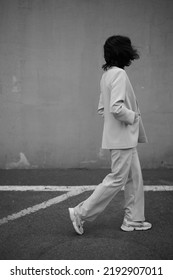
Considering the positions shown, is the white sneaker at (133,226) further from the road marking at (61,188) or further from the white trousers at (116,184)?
the road marking at (61,188)

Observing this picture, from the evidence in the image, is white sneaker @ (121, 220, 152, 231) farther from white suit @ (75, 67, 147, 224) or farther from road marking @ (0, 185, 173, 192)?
road marking @ (0, 185, 173, 192)

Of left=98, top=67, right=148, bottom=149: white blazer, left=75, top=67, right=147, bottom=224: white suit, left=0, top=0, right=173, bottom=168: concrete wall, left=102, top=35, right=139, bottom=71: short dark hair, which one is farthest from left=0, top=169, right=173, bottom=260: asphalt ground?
left=102, top=35, right=139, bottom=71: short dark hair

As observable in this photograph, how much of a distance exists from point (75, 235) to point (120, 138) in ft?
3.36

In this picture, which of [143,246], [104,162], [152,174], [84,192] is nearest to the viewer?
[143,246]

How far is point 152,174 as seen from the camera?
19.0ft

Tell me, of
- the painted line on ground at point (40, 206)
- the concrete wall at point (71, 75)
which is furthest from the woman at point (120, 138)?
the concrete wall at point (71, 75)

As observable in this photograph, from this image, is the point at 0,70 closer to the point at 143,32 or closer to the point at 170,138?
the point at 143,32

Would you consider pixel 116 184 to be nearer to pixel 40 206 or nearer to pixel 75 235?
pixel 75 235

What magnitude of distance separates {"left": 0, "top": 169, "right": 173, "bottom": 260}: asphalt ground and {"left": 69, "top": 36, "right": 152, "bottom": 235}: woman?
6.7 inches

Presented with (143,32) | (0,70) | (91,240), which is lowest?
(91,240)

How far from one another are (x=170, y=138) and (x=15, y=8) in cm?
319

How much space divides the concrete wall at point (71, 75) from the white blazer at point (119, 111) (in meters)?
2.52

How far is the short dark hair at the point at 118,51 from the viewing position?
3322mm

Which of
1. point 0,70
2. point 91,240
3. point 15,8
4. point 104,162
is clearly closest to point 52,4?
point 15,8
